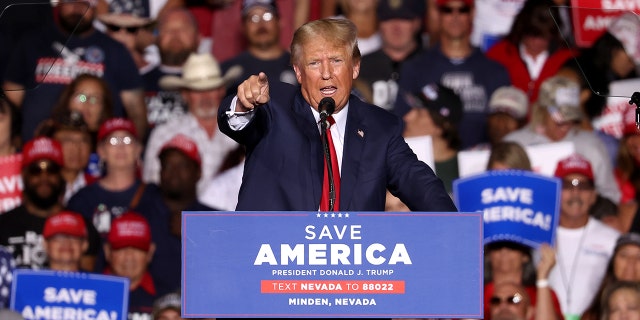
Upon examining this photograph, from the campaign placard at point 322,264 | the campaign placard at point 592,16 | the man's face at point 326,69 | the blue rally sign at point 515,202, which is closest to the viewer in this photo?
the campaign placard at point 322,264

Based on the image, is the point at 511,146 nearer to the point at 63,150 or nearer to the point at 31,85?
the point at 63,150

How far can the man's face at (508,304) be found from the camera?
7.27 metres

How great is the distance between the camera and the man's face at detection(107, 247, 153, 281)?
25.4 ft

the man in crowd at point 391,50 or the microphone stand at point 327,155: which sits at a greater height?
the man in crowd at point 391,50

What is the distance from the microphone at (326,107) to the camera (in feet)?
13.0

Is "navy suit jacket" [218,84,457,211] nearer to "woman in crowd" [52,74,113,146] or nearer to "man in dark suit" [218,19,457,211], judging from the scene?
"man in dark suit" [218,19,457,211]

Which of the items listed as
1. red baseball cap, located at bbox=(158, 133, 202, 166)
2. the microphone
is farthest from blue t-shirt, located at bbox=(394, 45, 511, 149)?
the microphone

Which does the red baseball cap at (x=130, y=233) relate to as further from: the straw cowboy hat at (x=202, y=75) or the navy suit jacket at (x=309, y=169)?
the navy suit jacket at (x=309, y=169)

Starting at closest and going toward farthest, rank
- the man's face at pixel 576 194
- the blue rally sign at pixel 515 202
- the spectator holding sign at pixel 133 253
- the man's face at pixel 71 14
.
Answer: the man's face at pixel 71 14 < the blue rally sign at pixel 515 202 < the spectator holding sign at pixel 133 253 < the man's face at pixel 576 194

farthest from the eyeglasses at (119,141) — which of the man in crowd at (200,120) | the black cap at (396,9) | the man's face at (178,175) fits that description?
the black cap at (396,9)

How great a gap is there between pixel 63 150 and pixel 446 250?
4.61 m

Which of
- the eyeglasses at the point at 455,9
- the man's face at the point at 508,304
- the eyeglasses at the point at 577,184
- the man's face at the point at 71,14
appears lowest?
the man's face at the point at 508,304

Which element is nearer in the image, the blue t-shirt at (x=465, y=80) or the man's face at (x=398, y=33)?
the blue t-shirt at (x=465, y=80)

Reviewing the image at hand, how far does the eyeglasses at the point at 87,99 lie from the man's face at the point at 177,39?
49 centimetres
